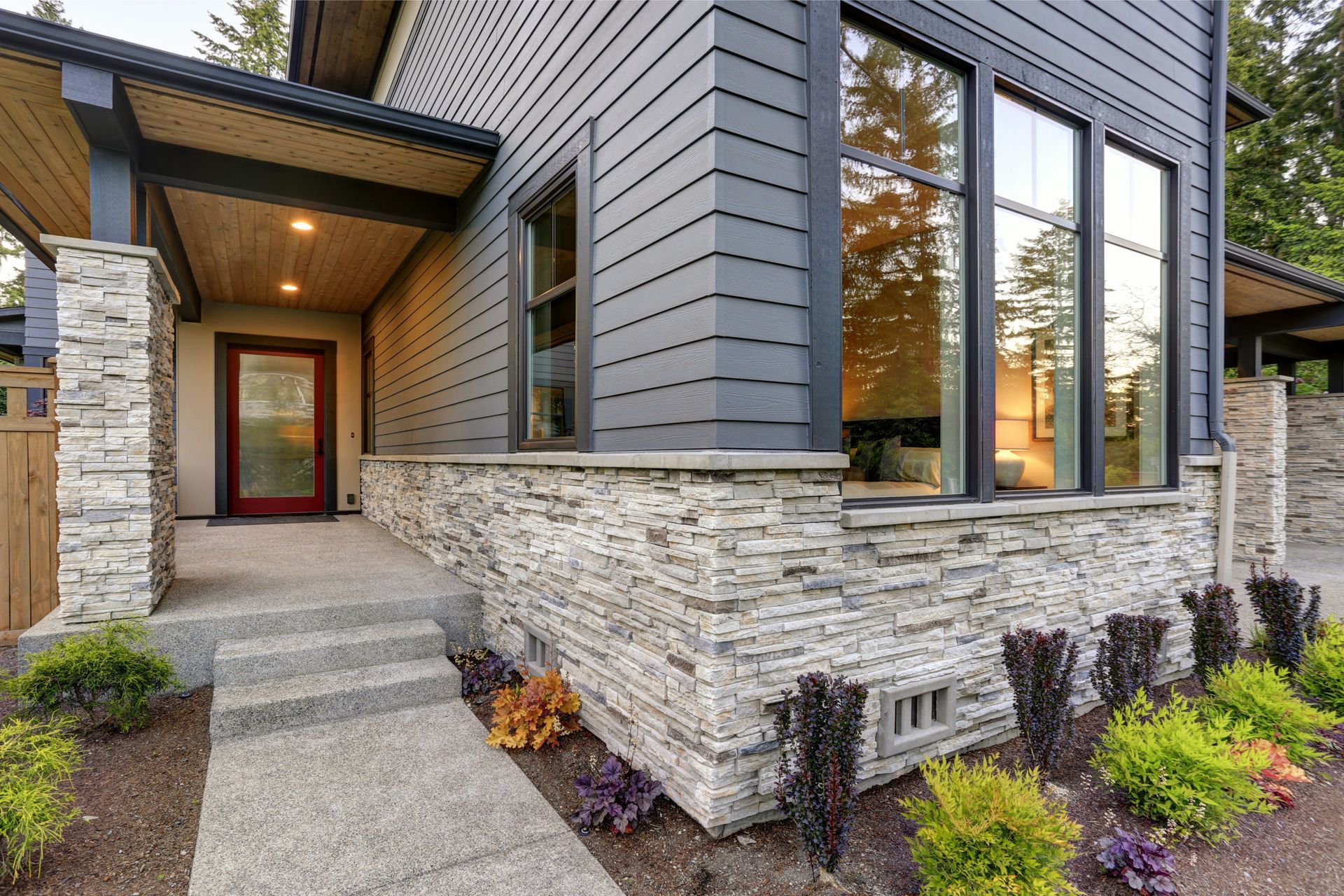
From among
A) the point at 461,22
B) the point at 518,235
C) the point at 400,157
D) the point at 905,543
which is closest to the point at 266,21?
the point at 461,22

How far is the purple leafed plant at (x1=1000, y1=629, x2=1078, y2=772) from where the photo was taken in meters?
2.57

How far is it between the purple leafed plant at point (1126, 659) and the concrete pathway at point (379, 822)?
243 centimetres

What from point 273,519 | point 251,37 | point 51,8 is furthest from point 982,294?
point 51,8

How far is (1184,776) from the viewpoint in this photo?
2352 millimetres

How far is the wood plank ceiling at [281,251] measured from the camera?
17.1ft

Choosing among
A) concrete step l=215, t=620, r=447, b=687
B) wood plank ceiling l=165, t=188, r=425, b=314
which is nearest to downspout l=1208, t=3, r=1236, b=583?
concrete step l=215, t=620, r=447, b=687

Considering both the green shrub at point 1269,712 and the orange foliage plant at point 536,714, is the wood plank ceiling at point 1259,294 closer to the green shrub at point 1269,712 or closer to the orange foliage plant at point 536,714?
the green shrub at point 1269,712

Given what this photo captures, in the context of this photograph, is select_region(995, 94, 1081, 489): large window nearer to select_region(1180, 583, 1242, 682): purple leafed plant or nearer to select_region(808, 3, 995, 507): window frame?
select_region(808, 3, 995, 507): window frame

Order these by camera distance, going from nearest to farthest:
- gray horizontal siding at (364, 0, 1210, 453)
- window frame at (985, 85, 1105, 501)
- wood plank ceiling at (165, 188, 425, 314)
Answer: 1. gray horizontal siding at (364, 0, 1210, 453)
2. window frame at (985, 85, 1105, 501)
3. wood plank ceiling at (165, 188, 425, 314)

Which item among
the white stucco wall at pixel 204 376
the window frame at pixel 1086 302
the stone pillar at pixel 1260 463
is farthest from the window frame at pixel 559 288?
the stone pillar at pixel 1260 463

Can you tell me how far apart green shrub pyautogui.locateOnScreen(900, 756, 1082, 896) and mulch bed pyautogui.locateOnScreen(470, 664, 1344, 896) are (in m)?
0.19

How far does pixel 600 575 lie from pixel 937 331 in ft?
6.71

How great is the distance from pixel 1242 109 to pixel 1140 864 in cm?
622

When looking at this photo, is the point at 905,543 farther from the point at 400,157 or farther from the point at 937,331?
the point at 400,157
